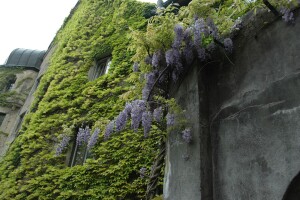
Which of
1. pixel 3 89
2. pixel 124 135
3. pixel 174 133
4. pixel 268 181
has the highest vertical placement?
pixel 3 89

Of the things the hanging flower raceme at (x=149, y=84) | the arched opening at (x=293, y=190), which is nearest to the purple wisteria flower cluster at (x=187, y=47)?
the hanging flower raceme at (x=149, y=84)

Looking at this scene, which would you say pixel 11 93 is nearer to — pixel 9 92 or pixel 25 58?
pixel 9 92

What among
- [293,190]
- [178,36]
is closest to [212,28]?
[178,36]

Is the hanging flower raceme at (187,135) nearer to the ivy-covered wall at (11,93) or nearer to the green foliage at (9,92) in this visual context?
the ivy-covered wall at (11,93)

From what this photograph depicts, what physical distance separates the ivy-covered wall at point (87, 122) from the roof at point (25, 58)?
399 inches

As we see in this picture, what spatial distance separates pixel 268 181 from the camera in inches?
106

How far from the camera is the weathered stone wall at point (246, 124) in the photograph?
106 inches

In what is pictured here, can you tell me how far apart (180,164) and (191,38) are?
1699 millimetres

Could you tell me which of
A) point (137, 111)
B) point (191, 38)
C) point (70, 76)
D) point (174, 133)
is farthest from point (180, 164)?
point (70, 76)

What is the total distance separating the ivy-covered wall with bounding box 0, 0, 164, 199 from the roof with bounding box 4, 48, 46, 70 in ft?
33.2

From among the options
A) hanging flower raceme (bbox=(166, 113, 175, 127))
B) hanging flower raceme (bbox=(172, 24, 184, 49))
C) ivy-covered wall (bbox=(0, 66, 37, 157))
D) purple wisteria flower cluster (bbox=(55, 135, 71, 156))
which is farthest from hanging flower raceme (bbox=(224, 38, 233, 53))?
ivy-covered wall (bbox=(0, 66, 37, 157))

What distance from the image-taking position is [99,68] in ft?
34.5

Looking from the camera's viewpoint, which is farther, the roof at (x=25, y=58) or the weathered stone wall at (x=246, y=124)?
the roof at (x=25, y=58)

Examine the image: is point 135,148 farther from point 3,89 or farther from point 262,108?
point 3,89
